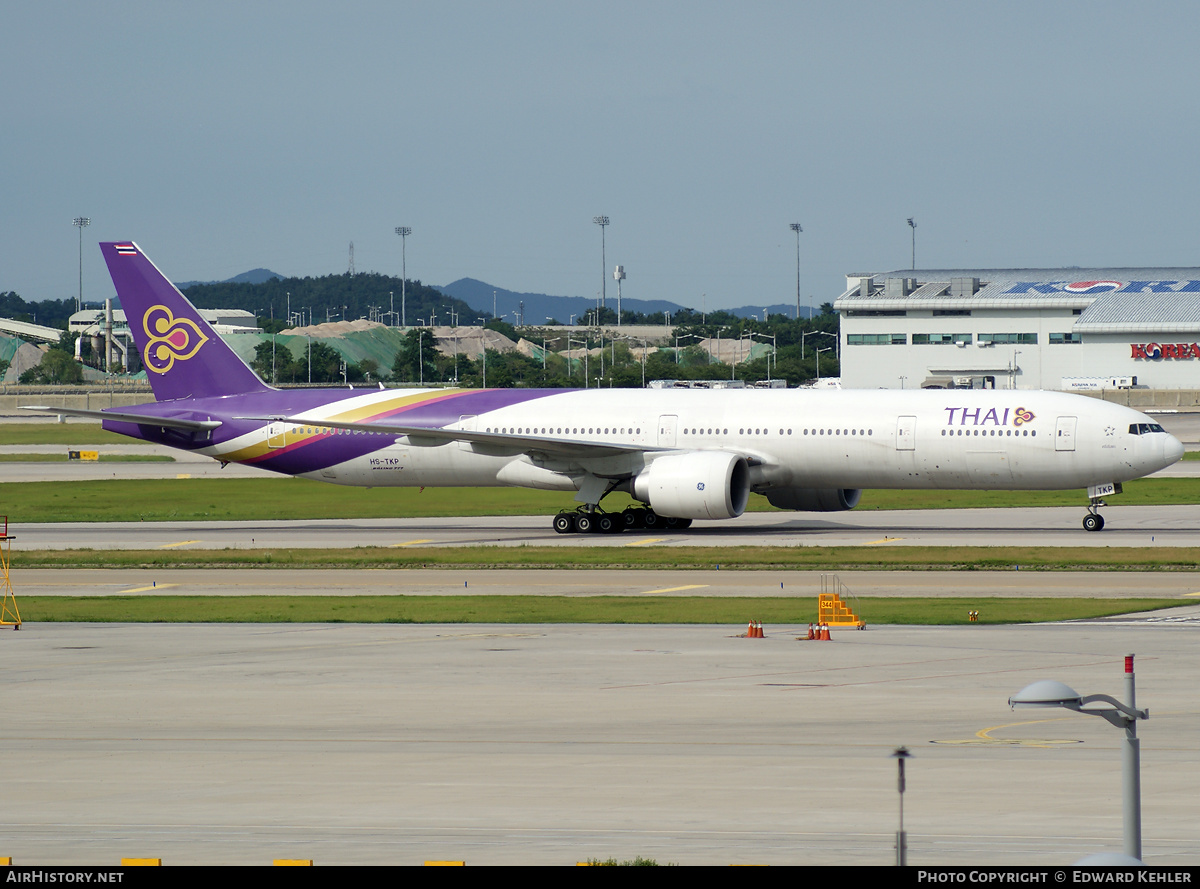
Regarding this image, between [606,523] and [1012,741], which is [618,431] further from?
[1012,741]

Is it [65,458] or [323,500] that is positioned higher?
[65,458]

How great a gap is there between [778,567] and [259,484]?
124 ft

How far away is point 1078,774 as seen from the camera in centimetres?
1669

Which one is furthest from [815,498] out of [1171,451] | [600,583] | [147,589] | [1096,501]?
[147,589]

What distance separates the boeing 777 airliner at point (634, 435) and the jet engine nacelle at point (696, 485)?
54mm

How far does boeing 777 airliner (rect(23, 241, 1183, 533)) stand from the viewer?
46.8 meters

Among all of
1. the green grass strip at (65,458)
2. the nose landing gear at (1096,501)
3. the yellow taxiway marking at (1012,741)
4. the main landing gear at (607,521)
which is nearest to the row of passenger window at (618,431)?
the main landing gear at (607,521)

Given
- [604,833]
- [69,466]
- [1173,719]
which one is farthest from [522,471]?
[69,466]

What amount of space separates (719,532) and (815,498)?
11.2 feet

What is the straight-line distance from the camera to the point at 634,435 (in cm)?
4997

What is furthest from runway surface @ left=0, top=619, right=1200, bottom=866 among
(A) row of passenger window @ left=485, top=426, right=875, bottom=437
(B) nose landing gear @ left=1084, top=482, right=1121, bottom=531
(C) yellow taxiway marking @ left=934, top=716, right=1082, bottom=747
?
(A) row of passenger window @ left=485, top=426, right=875, bottom=437

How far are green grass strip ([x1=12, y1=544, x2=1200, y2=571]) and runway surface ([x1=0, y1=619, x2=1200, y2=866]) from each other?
1025 cm

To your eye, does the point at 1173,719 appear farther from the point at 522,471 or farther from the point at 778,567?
the point at 522,471

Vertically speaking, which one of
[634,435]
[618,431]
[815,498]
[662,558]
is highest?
[618,431]
